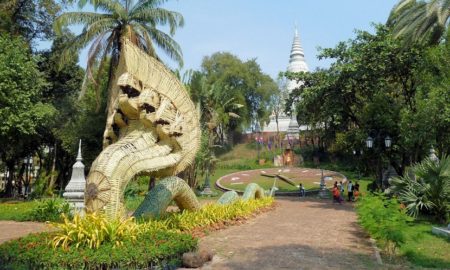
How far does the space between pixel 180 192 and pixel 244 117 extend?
1561 inches

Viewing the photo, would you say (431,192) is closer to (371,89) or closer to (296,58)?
(371,89)

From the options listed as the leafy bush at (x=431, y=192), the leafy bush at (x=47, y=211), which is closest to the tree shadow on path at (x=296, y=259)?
the leafy bush at (x=431, y=192)

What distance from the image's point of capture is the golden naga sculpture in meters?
9.88

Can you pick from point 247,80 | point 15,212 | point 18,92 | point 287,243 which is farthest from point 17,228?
point 247,80

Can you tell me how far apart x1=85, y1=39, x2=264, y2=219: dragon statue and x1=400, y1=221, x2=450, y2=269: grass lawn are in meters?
5.27

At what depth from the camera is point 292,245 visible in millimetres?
9711

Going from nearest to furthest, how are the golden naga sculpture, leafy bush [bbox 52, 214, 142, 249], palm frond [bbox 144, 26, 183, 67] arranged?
1. leafy bush [bbox 52, 214, 142, 249]
2. the golden naga sculpture
3. palm frond [bbox 144, 26, 183, 67]

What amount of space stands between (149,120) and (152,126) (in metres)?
0.24

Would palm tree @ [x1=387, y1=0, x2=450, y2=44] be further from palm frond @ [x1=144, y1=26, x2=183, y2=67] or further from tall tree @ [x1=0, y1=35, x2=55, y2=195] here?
tall tree @ [x1=0, y1=35, x2=55, y2=195]

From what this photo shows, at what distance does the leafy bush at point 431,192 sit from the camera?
13109 millimetres

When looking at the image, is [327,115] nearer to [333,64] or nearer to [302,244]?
[333,64]

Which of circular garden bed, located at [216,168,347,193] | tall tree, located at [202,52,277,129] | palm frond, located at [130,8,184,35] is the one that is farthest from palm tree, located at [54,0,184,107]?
tall tree, located at [202,52,277,129]

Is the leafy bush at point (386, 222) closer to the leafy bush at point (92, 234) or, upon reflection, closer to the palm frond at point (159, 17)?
the leafy bush at point (92, 234)

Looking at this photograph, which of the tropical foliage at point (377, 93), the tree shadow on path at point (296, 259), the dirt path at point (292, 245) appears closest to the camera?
the tree shadow on path at point (296, 259)
